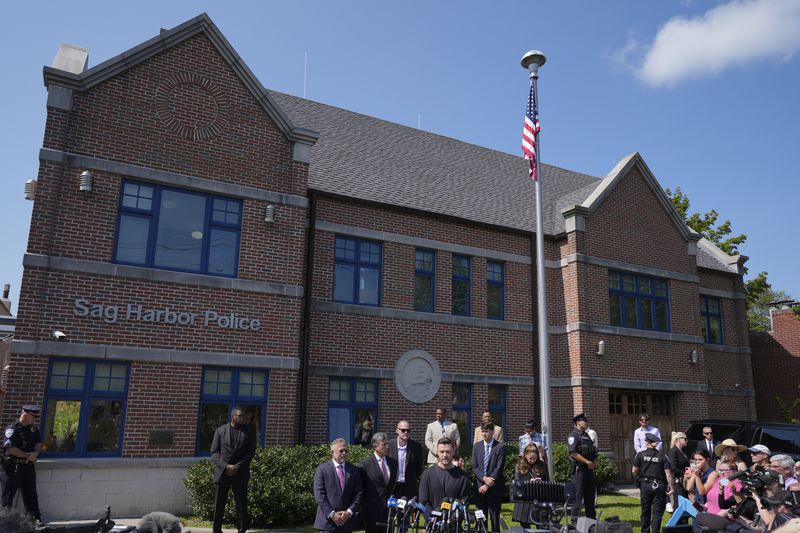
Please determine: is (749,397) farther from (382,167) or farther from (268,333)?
(268,333)

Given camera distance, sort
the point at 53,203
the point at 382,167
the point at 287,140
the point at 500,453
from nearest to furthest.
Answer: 1. the point at 500,453
2. the point at 53,203
3. the point at 287,140
4. the point at 382,167

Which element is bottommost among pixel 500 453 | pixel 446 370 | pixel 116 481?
pixel 116 481

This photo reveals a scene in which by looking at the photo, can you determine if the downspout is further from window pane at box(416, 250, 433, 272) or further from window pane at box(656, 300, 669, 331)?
window pane at box(656, 300, 669, 331)

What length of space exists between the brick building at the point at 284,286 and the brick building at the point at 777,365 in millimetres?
4001

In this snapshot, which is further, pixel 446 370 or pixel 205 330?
pixel 446 370

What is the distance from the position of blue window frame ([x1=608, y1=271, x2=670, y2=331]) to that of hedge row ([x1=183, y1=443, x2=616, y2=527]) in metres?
10.4

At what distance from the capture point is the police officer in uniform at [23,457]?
9820mm

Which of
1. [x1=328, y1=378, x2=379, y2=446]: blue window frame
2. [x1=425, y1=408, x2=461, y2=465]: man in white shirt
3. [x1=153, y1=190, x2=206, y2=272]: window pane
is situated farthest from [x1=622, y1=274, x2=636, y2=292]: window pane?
[x1=153, y1=190, x2=206, y2=272]: window pane

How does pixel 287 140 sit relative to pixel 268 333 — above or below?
above

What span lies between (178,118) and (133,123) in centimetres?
88

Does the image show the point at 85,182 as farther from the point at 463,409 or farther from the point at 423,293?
the point at 463,409

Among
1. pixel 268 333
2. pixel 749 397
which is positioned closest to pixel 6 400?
pixel 268 333

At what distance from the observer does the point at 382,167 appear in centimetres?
1820

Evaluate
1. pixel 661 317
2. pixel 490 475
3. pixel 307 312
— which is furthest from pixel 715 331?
pixel 490 475
